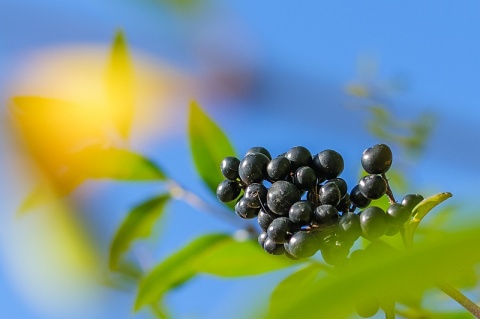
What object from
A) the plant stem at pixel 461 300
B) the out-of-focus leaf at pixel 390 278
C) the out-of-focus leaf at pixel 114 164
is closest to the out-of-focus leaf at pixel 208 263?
the out-of-focus leaf at pixel 114 164

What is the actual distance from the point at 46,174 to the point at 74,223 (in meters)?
0.40

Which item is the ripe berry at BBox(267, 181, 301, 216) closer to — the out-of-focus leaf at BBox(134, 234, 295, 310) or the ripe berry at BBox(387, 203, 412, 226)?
the ripe berry at BBox(387, 203, 412, 226)

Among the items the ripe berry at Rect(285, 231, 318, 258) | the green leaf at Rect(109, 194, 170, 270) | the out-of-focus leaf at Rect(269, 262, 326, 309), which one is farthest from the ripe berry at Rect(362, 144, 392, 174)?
the green leaf at Rect(109, 194, 170, 270)

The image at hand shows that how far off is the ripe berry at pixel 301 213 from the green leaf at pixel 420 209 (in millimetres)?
113

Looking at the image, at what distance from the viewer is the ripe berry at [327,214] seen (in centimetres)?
76

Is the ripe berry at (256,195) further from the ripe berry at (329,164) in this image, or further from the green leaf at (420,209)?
the green leaf at (420,209)

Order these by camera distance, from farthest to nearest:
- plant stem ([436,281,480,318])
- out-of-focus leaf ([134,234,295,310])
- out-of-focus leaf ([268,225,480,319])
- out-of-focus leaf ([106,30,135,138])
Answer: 1. out-of-focus leaf ([106,30,135,138])
2. out-of-focus leaf ([134,234,295,310])
3. plant stem ([436,281,480,318])
4. out-of-focus leaf ([268,225,480,319])

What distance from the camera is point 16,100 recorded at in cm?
147

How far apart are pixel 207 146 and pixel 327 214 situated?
0.70m

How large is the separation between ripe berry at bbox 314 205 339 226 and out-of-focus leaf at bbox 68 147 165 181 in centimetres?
82

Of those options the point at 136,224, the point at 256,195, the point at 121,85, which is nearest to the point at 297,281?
the point at 256,195

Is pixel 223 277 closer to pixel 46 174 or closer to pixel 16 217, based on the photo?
pixel 46 174

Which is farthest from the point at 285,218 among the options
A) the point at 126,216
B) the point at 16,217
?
the point at 16,217

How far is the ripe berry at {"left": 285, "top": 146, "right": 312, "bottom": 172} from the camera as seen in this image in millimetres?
840
